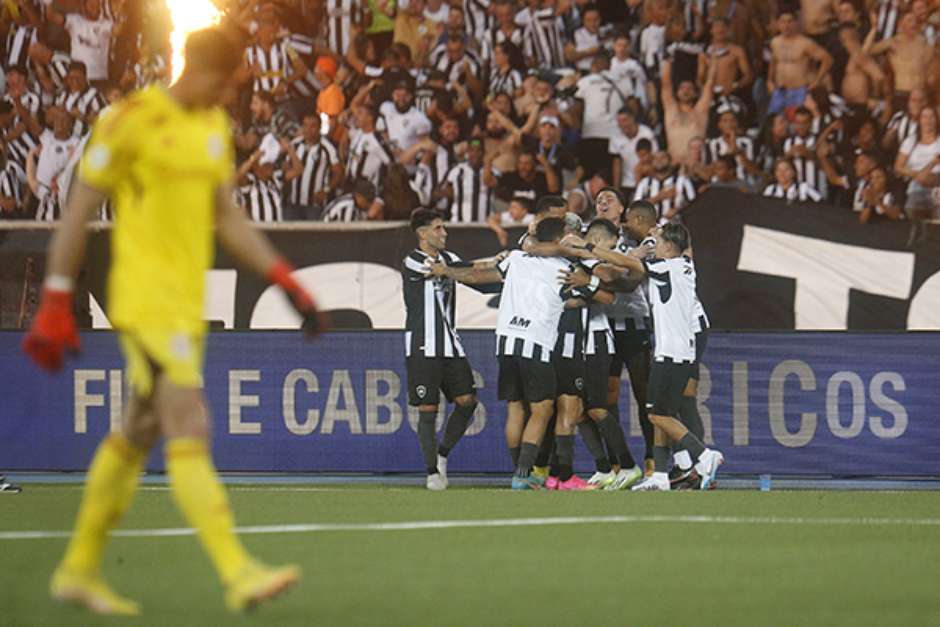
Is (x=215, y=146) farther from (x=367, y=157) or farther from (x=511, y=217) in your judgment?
(x=367, y=157)

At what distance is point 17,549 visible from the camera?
373 inches

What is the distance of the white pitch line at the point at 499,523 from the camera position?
33.8ft

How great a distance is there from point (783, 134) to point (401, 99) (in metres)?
4.36

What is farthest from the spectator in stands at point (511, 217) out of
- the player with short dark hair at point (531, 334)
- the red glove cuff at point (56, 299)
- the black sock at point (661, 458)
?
the red glove cuff at point (56, 299)

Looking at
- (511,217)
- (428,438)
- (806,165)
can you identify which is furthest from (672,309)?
(806,165)

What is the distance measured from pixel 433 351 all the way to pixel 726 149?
5.80 meters

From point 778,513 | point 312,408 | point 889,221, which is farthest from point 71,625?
point 889,221

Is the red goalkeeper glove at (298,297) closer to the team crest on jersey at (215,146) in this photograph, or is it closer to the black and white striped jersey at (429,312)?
the team crest on jersey at (215,146)

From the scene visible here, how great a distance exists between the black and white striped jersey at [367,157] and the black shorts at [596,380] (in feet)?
18.9

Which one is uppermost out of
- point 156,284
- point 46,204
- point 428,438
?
point 156,284

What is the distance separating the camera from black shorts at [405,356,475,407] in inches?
595

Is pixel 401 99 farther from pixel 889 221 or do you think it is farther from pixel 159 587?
pixel 159 587

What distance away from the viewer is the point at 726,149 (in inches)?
769

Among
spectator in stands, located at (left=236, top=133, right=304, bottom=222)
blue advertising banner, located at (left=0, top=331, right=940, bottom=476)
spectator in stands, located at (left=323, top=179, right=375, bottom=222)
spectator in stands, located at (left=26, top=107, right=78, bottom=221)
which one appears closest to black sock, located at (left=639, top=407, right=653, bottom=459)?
blue advertising banner, located at (left=0, top=331, right=940, bottom=476)
